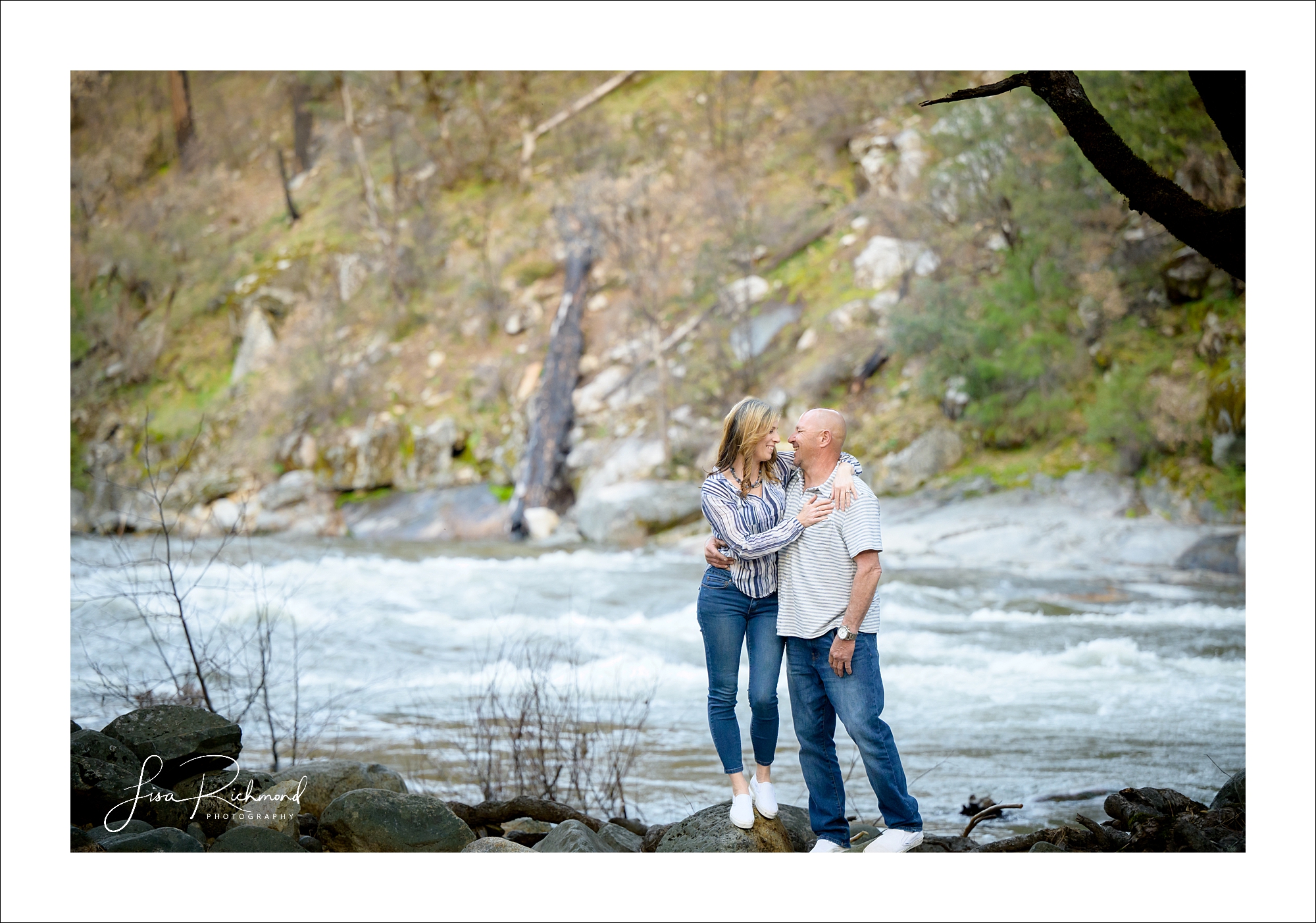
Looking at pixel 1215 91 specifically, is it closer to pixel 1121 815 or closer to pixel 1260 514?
pixel 1260 514

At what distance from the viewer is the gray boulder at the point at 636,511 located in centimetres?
1145

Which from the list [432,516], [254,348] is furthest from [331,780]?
[254,348]

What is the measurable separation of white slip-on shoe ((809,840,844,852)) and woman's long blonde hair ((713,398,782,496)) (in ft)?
3.49

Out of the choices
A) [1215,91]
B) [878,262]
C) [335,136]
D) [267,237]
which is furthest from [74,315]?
[1215,91]

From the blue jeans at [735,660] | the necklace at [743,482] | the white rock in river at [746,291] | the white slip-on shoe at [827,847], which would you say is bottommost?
the white slip-on shoe at [827,847]

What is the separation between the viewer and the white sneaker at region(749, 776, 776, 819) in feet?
10.0

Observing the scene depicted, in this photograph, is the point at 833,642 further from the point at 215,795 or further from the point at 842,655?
the point at 215,795

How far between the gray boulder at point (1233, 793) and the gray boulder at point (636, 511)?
25.6ft

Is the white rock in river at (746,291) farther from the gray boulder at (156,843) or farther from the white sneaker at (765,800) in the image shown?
the gray boulder at (156,843)

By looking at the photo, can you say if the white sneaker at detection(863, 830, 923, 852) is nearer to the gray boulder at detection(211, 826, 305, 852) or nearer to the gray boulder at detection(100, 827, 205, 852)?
the gray boulder at detection(211, 826, 305, 852)

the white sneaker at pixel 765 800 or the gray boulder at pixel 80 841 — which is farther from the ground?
the white sneaker at pixel 765 800

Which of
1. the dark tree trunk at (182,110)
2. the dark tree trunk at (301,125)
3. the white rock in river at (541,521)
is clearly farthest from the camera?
the dark tree trunk at (301,125)

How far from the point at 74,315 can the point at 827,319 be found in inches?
353

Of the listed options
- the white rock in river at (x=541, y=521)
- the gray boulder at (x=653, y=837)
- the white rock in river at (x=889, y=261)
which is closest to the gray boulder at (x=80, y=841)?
the gray boulder at (x=653, y=837)
